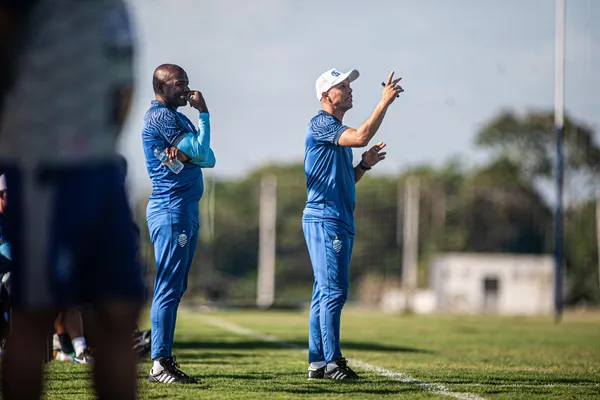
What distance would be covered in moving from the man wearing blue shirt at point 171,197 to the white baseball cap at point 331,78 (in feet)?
3.24

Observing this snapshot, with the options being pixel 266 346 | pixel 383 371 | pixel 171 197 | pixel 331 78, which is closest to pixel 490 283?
pixel 266 346

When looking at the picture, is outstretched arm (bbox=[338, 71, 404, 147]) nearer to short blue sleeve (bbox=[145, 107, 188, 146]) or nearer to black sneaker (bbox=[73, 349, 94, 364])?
short blue sleeve (bbox=[145, 107, 188, 146])

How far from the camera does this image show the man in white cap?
24.9ft

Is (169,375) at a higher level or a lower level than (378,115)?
lower

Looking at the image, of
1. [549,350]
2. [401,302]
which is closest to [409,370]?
[549,350]

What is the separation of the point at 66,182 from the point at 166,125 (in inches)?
132

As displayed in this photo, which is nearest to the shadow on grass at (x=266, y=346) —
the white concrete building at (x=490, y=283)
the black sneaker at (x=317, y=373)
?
the black sneaker at (x=317, y=373)

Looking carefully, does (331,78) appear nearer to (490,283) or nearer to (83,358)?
(83,358)

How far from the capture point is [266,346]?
12.5m

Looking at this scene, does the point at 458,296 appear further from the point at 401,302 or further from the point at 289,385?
the point at 289,385

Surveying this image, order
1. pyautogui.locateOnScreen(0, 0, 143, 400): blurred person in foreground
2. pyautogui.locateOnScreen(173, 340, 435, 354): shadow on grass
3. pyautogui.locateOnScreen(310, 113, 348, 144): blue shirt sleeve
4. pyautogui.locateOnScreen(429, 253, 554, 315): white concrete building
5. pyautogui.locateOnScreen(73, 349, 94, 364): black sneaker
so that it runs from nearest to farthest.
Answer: pyautogui.locateOnScreen(0, 0, 143, 400): blurred person in foreground
pyautogui.locateOnScreen(310, 113, 348, 144): blue shirt sleeve
pyautogui.locateOnScreen(73, 349, 94, 364): black sneaker
pyautogui.locateOnScreen(173, 340, 435, 354): shadow on grass
pyautogui.locateOnScreen(429, 253, 554, 315): white concrete building

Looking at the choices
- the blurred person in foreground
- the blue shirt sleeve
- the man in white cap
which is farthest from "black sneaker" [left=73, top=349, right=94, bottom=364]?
the blurred person in foreground

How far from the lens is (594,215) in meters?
70.4

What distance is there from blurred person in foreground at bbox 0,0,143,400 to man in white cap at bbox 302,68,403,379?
357cm
